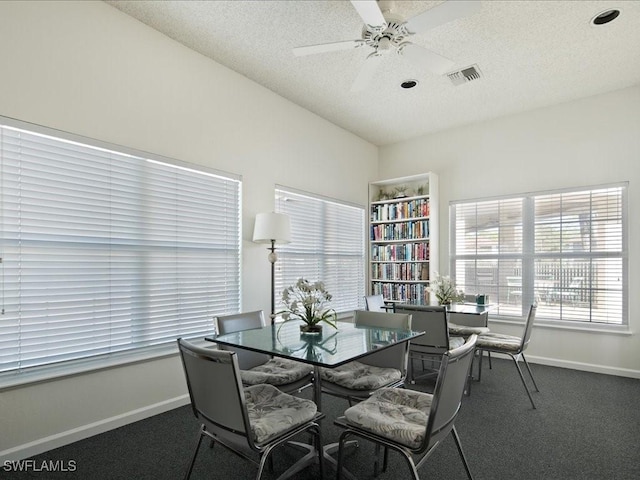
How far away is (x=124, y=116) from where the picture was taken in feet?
9.79

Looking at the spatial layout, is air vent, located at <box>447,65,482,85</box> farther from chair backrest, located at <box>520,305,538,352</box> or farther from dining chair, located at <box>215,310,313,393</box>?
dining chair, located at <box>215,310,313,393</box>

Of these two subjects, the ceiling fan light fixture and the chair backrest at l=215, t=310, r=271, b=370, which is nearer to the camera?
the chair backrest at l=215, t=310, r=271, b=370

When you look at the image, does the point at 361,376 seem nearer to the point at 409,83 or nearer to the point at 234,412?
the point at 234,412

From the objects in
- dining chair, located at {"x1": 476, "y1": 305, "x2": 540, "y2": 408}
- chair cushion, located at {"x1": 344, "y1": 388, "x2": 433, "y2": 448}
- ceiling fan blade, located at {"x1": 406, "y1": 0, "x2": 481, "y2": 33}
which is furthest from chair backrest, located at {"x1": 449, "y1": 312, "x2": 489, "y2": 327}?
ceiling fan blade, located at {"x1": 406, "y1": 0, "x2": 481, "y2": 33}

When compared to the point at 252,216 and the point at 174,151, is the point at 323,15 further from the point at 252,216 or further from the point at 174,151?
the point at 252,216

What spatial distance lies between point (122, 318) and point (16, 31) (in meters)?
2.08

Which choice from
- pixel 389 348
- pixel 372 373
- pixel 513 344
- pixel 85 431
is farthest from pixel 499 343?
pixel 85 431

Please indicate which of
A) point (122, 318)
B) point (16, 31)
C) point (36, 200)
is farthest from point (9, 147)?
point (122, 318)

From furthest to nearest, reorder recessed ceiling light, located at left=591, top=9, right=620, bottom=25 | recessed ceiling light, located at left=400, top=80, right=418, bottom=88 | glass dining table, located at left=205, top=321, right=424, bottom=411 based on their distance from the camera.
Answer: recessed ceiling light, located at left=400, top=80, right=418, bottom=88, recessed ceiling light, located at left=591, top=9, right=620, bottom=25, glass dining table, located at left=205, top=321, right=424, bottom=411

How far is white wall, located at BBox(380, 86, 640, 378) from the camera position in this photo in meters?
4.14

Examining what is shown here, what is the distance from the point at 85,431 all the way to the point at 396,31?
11.7 ft

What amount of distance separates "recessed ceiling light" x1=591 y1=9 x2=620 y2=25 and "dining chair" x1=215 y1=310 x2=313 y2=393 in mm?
3468

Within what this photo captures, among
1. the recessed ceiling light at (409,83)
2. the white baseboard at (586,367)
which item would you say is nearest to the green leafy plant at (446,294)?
the white baseboard at (586,367)

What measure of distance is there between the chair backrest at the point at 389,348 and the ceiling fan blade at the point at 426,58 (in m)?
1.87
